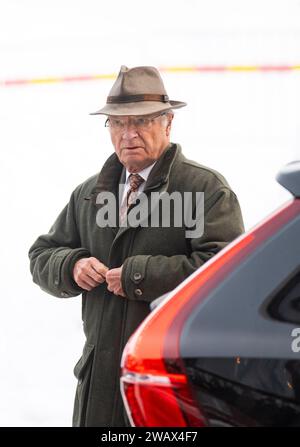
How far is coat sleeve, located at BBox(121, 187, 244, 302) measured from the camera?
3.12 meters

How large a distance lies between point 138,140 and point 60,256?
0.47m

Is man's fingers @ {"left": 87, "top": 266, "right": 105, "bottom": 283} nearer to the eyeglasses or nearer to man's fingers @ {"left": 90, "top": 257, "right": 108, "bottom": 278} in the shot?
man's fingers @ {"left": 90, "top": 257, "right": 108, "bottom": 278}

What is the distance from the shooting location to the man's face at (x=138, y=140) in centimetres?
335

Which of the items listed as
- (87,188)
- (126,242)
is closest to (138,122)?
(87,188)

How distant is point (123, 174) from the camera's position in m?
3.46

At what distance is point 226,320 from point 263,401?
0.18m

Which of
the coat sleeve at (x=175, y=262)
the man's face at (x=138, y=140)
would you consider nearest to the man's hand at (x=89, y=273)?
the coat sleeve at (x=175, y=262)

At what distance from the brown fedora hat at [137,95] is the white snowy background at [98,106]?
7.27 ft

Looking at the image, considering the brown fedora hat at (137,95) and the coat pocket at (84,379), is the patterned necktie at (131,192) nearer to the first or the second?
the brown fedora hat at (137,95)

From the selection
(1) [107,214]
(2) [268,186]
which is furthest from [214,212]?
(2) [268,186]

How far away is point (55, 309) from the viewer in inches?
220

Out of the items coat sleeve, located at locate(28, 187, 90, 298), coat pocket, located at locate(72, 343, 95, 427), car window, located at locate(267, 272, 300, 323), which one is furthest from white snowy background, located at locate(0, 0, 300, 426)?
car window, located at locate(267, 272, 300, 323)
